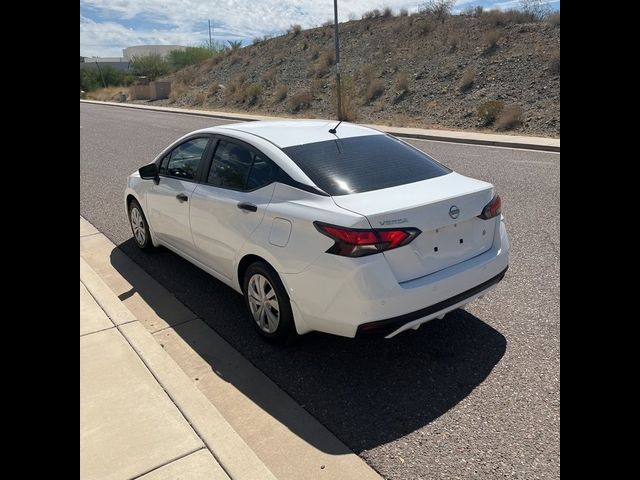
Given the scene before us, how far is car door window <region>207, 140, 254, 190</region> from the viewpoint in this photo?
436 centimetres

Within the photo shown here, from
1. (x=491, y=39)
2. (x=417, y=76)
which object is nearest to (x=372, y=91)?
(x=417, y=76)

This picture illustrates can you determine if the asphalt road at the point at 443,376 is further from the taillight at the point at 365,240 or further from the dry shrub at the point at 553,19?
the dry shrub at the point at 553,19

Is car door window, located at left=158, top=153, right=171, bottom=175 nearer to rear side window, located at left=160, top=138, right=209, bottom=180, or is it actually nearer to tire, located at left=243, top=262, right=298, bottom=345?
rear side window, located at left=160, top=138, right=209, bottom=180

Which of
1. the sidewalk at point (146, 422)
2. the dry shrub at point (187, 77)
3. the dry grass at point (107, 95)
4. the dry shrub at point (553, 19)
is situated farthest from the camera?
the dry grass at point (107, 95)

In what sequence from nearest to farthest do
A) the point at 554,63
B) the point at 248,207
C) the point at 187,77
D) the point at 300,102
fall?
the point at 248,207, the point at 554,63, the point at 300,102, the point at 187,77

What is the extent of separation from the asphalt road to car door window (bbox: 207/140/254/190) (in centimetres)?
115

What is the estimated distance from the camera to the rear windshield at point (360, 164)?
12.6 feet

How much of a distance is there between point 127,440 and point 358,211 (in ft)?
6.20

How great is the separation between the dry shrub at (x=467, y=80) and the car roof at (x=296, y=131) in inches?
868

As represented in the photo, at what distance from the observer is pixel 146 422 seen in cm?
318

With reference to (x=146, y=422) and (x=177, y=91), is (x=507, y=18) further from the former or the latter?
(x=146, y=422)

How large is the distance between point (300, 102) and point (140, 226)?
26.1 meters

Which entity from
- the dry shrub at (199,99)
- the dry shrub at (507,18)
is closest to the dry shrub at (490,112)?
the dry shrub at (507,18)
